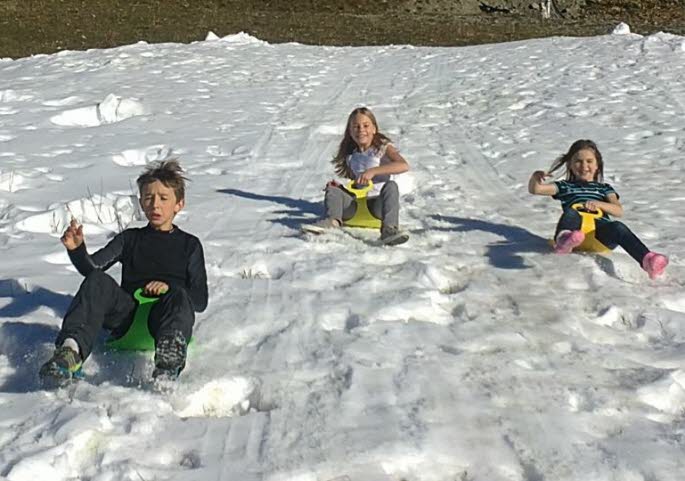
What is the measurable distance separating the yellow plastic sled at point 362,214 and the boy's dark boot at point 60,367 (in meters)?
3.26

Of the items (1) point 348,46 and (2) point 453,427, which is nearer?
(2) point 453,427

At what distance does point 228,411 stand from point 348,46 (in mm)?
18499

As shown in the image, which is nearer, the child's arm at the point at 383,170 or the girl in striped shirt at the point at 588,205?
the girl in striped shirt at the point at 588,205

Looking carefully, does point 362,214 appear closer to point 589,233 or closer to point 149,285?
point 589,233

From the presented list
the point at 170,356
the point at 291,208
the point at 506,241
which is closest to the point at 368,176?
the point at 291,208

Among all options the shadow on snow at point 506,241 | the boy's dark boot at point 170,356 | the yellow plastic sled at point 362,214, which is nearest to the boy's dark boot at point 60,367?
the boy's dark boot at point 170,356

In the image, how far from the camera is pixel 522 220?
285 inches

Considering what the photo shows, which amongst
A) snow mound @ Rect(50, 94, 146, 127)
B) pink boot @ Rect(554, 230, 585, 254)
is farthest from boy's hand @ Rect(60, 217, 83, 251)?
snow mound @ Rect(50, 94, 146, 127)

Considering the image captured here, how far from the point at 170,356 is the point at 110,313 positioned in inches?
22.5

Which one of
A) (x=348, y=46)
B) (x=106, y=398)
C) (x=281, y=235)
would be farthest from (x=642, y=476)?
(x=348, y=46)

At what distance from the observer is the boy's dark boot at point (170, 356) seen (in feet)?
13.2

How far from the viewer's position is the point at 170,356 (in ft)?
13.3

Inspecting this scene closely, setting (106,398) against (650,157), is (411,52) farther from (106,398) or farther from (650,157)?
(106,398)

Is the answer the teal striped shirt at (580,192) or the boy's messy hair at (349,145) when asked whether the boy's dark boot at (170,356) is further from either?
the boy's messy hair at (349,145)
